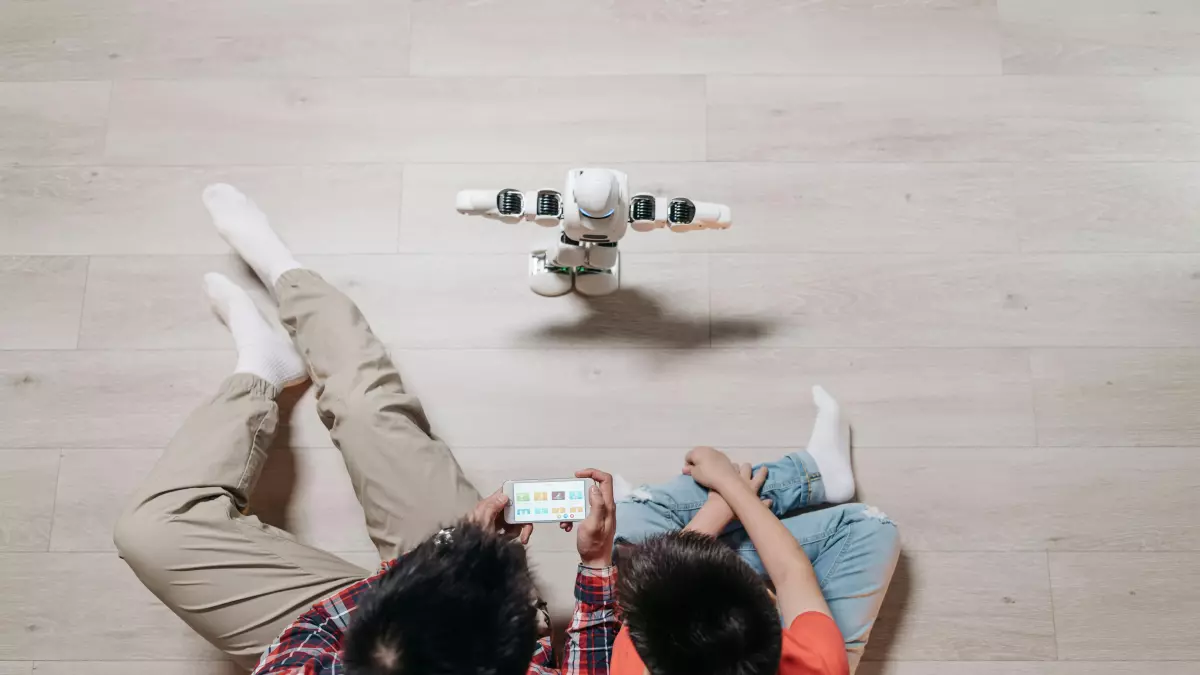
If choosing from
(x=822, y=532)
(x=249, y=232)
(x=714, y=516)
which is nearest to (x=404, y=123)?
(x=249, y=232)

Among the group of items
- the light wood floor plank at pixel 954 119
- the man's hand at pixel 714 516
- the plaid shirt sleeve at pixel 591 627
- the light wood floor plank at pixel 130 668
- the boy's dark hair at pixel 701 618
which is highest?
the light wood floor plank at pixel 954 119

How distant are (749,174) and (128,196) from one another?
37.0 inches

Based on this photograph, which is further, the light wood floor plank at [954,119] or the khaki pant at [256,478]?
the light wood floor plank at [954,119]

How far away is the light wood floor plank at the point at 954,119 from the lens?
4.17ft

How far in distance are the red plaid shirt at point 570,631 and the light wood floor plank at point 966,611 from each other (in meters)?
0.44

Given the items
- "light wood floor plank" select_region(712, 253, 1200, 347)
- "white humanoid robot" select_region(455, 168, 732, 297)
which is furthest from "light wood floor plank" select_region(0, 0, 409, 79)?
"light wood floor plank" select_region(712, 253, 1200, 347)

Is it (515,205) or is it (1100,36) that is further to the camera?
(1100,36)

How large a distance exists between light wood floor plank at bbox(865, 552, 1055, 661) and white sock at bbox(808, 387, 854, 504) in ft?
0.44

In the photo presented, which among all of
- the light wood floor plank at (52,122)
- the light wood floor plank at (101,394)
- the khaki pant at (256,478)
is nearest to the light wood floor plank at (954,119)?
the khaki pant at (256,478)

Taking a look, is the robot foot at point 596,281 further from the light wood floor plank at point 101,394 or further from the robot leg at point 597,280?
the light wood floor plank at point 101,394

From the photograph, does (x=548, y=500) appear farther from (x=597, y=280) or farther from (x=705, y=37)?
(x=705, y=37)

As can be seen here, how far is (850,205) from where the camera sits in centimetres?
125

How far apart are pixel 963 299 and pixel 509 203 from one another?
0.68 metres

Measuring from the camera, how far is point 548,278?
3.99ft
